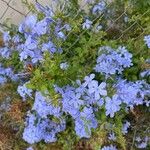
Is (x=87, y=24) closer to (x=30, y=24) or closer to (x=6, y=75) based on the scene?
(x=30, y=24)

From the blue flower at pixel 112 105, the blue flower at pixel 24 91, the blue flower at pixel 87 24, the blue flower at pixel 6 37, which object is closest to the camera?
the blue flower at pixel 112 105

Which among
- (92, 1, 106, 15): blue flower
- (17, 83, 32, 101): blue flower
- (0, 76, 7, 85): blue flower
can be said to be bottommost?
(17, 83, 32, 101): blue flower

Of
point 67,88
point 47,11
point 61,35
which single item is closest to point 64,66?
point 67,88

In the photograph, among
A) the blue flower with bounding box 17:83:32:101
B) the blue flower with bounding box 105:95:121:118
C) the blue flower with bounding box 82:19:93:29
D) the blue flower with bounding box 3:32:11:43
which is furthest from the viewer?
the blue flower with bounding box 3:32:11:43

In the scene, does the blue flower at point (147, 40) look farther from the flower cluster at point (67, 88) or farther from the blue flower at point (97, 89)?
the blue flower at point (97, 89)

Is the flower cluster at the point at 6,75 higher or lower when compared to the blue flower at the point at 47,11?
lower

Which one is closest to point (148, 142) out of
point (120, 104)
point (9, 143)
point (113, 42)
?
point (120, 104)

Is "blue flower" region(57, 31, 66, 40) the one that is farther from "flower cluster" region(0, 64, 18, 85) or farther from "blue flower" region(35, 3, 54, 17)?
"flower cluster" region(0, 64, 18, 85)

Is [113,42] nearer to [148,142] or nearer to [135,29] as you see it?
[135,29]

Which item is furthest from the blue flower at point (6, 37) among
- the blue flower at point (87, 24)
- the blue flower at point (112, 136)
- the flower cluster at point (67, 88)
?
the blue flower at point (112, 136)

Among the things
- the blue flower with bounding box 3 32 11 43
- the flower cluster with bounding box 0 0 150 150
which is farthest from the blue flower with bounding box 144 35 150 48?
the blue flower with bounding box 3 32 11 43

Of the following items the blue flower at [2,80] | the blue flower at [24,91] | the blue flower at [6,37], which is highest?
the blue flower at [6,37]
